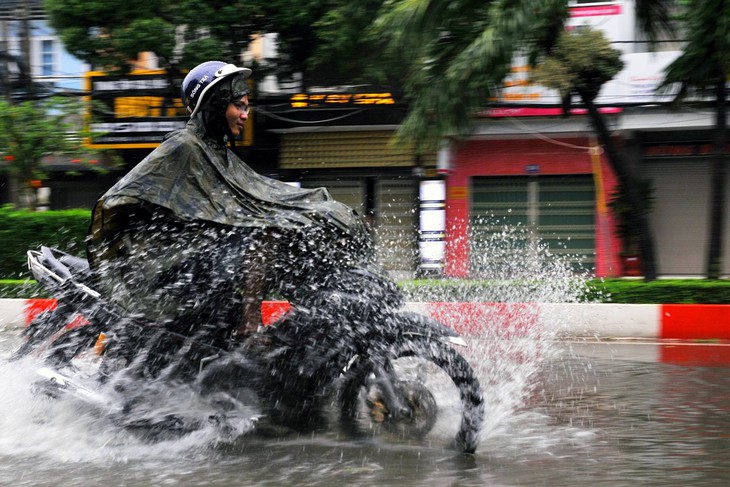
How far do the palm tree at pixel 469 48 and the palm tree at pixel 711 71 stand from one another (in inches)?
32.1

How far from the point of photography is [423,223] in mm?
17656

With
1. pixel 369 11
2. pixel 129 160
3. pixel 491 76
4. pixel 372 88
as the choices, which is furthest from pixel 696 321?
pixel 129 160

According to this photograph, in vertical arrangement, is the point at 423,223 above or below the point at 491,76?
below

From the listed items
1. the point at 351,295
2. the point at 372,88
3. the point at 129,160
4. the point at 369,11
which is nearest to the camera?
the point at 351,295

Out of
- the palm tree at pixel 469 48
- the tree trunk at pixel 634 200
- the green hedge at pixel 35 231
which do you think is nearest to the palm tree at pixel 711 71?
the tree trunk at pixel 634 200

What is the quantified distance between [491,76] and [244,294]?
7344mm

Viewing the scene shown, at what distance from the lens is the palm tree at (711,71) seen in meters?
10.2

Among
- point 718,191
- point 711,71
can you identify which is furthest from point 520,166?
point 711,71

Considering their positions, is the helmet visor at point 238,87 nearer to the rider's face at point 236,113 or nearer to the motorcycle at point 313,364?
the rider's face at point 236,113

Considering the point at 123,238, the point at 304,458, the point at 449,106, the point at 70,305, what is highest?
the point at 449,106

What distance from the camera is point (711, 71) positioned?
10.8 m

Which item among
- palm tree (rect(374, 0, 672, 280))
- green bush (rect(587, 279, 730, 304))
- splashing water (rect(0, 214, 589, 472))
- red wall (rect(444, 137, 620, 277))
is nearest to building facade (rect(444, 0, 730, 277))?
red wall (rect(444, 137, 620, 277))

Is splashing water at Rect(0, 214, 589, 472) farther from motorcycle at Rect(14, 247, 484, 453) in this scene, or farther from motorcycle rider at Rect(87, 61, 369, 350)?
motorcycle rider at Rect(87, 61, 369, 350)

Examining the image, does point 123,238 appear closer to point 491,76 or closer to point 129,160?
point 491,76
